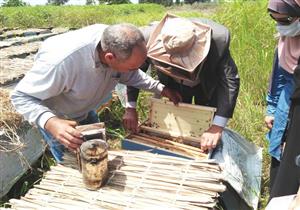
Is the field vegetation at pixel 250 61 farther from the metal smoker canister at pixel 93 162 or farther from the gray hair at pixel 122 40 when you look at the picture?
the metal smoker canister at pixel 93 162

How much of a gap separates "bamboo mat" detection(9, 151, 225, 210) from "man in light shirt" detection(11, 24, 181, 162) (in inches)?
9.3

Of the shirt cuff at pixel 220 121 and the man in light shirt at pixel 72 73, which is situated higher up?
the man in light shirt at pixel 72 73

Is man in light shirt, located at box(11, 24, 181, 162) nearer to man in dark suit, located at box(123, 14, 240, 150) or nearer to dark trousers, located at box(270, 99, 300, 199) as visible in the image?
man in dark suit, located at box(123, 14, 240, 150)

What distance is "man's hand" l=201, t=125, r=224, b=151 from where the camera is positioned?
8.30 feet

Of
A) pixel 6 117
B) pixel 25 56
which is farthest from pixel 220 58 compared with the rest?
pixel 25 56

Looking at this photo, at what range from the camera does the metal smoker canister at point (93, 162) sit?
1.86 meters

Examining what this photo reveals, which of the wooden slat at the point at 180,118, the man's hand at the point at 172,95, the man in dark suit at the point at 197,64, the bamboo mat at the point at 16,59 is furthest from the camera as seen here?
the bamboo mat at the point at 16,59

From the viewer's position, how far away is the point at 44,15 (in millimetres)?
20203

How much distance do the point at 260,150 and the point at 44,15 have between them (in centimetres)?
1885

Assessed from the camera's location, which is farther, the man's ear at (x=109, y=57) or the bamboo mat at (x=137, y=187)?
the man's ear at (x=109, y=57)

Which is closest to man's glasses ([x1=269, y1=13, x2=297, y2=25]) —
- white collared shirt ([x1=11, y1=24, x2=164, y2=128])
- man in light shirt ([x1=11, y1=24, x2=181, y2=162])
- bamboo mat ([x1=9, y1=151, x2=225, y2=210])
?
man in light shirt ([x1=11, y1=24, x2=181, y2=162])

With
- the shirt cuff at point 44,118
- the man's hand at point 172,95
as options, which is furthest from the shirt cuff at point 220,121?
the shirt cuff at point 44,118

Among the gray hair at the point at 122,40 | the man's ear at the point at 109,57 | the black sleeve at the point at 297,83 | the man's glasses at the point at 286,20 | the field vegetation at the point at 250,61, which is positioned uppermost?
the man's glasses at the point at 286,20

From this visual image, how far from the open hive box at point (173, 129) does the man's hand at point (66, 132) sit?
0.57 metres
